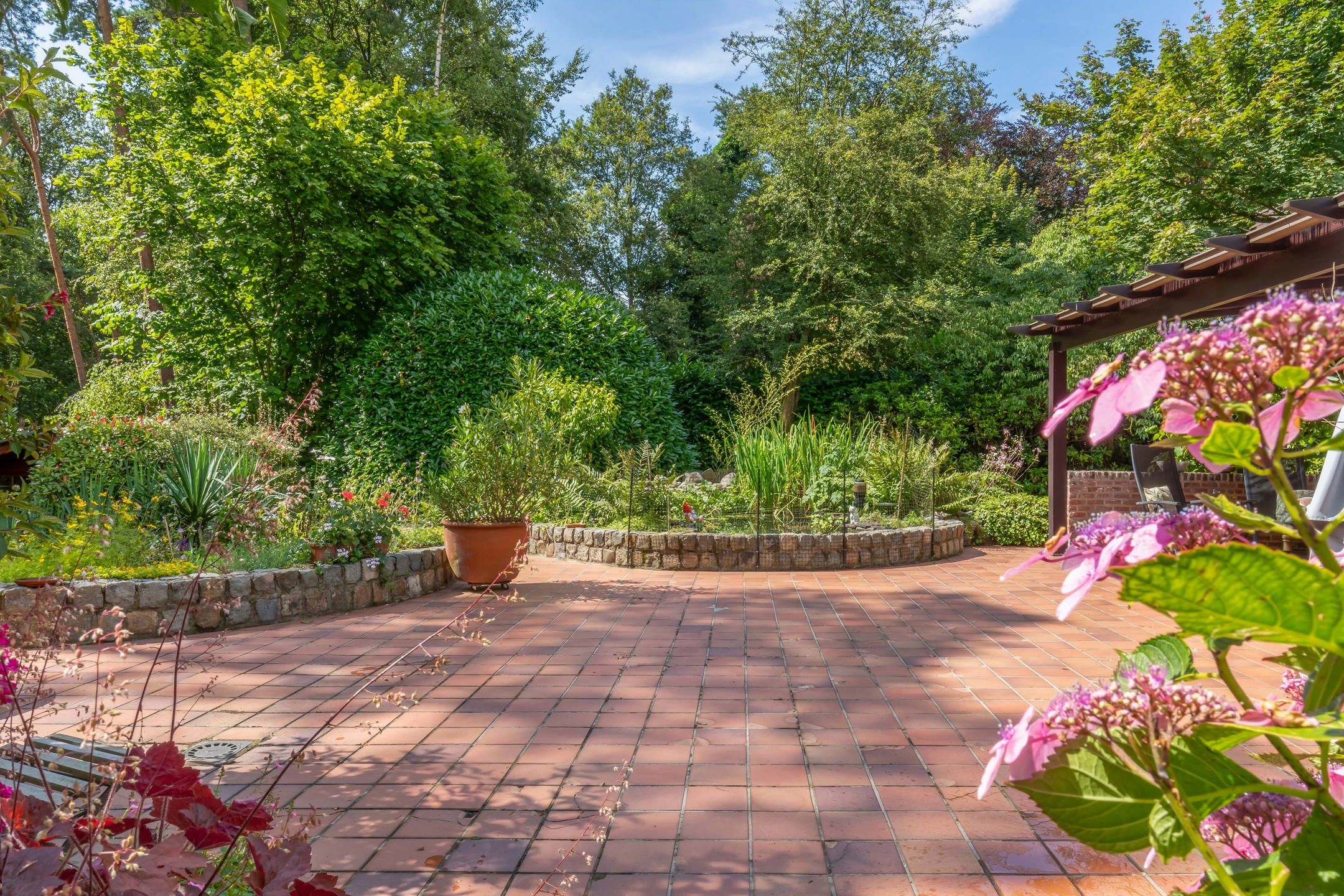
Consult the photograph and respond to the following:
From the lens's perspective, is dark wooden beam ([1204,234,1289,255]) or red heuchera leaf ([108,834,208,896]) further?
dark wooden beam ([1204,234,1289,255])

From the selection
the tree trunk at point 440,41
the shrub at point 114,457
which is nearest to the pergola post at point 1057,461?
the shrub at point 114,457

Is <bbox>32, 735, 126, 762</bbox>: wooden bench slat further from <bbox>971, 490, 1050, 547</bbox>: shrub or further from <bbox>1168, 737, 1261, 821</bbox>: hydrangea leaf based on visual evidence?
<bbox>971, 490, 1050, 547</bbox>: shrub

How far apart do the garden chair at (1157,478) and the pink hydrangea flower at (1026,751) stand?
8137mm

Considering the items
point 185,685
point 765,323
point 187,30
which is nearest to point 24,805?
point 185,685

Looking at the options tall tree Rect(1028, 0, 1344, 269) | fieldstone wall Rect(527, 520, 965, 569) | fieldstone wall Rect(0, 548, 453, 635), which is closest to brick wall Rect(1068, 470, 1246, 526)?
fieldstone wall Rect(527, 520, 965, 569)

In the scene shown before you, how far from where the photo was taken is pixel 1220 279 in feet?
18.0

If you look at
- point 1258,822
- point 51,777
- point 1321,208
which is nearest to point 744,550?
point 1321,208

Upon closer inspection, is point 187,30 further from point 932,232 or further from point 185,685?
point 932,232

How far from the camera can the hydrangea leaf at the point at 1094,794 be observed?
0.68m

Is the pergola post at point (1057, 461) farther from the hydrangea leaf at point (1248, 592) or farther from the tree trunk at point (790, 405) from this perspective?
the hydrangea leaf at point (1248, 592)

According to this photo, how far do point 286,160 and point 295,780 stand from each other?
966 cm

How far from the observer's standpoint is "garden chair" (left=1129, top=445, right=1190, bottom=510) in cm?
785

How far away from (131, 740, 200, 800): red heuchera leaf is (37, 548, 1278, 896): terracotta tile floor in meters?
0.27

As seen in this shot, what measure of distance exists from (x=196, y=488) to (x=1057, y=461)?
314 inches
